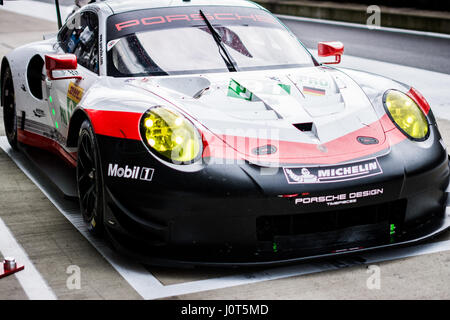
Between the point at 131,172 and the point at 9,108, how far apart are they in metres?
3.09

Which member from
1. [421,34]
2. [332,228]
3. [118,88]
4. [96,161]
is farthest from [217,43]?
[421,34]

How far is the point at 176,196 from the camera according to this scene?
3852 mm

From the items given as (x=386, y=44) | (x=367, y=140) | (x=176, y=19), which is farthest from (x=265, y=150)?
(x=386, y=44)

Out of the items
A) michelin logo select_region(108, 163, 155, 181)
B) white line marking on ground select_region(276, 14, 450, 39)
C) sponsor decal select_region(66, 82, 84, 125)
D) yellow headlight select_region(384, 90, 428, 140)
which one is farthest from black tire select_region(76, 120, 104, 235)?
white line marking on ground select_region(276, 14, 450, 39)

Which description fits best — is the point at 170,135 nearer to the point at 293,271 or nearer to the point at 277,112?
the point at 277,112

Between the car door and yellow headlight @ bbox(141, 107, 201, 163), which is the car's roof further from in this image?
yellow headlight @ bbox(141, 107, 201, 163)

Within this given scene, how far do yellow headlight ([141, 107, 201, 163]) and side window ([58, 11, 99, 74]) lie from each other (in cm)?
107

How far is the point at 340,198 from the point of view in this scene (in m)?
3.90

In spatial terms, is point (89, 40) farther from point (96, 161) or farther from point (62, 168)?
point (96, 161)

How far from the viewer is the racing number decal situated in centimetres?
505

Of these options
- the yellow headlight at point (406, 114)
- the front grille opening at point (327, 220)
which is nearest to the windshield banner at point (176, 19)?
the yellow headlight at point (406, 114)

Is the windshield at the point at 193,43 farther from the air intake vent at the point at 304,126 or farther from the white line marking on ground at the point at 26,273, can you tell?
the white line marking on ground at the point at 26,273

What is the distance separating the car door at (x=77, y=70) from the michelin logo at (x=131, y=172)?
103 centimetres
